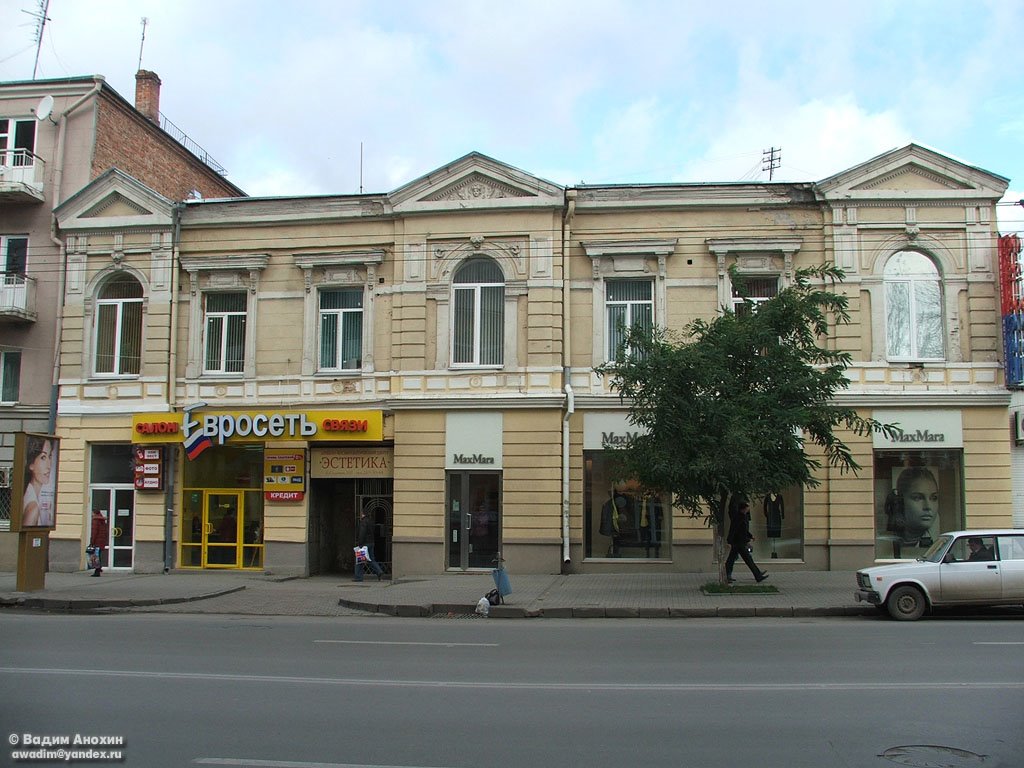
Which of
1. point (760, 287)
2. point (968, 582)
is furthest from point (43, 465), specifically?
point (968, 582)

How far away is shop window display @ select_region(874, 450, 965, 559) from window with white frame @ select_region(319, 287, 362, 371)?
1276 centimetres

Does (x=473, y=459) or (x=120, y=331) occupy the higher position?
(x=120, y=331)

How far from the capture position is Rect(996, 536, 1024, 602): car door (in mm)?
14242

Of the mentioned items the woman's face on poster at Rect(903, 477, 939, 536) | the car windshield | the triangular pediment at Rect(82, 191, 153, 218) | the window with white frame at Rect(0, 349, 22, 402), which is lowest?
the car windshield

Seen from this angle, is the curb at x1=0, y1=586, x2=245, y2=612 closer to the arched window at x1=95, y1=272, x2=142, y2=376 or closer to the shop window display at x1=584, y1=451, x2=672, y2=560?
the arched window at x1=95, y1=272, x2=142, y2=376

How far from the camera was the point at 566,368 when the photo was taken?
71.2ft

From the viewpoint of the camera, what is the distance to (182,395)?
23344 millimetres

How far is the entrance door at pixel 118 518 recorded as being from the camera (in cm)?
2345

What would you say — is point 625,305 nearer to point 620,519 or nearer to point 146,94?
point 620,519

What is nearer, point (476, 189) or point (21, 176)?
point (476, 189)

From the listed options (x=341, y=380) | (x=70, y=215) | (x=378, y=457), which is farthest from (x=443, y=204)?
(x=70, y=215)

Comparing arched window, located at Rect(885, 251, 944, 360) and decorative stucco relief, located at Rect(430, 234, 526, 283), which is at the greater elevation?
decorative stucco relief, located at Rect(430, 234, 526, 283)

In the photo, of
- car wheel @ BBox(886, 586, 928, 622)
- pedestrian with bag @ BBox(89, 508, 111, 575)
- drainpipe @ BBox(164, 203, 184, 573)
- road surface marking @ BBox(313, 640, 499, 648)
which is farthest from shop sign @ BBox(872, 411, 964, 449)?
pedestrian with bag @ BBox(89, 508, 111, 575)

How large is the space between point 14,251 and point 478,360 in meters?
13.1
